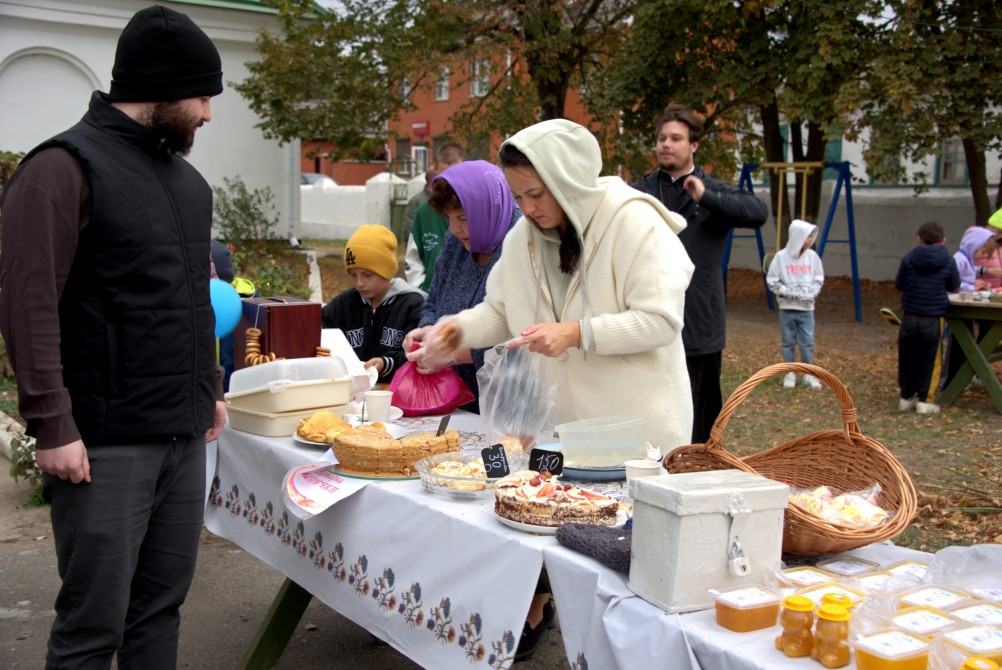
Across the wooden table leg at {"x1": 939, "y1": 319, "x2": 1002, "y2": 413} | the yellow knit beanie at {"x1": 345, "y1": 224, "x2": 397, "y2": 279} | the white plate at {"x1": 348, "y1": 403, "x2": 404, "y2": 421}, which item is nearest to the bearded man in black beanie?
the white plate at {"x1": 348, "y1": 403, "x2": 404, "y2": 421}

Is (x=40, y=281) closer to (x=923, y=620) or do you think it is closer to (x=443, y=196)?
(x=443, y=196)

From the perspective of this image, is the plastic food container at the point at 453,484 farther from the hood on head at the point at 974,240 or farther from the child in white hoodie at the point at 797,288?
the hood on head at the point at 974,240

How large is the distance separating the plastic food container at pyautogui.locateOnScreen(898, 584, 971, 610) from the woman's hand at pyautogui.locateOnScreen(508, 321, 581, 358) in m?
0.99

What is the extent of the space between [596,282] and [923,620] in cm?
124

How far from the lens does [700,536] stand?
5.01 feet

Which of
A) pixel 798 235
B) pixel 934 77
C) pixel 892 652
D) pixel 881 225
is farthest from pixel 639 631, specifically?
pixel 881 225

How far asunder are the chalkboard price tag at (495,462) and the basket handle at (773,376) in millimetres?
481

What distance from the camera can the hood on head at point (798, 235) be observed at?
8375mm

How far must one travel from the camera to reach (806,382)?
28.4 feet

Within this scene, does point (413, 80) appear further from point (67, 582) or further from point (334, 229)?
point (334, 229)

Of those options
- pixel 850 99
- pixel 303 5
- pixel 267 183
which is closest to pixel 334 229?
pixel 267 183

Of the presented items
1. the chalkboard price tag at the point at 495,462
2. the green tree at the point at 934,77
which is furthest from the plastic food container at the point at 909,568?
the green tree at the point at 934,77

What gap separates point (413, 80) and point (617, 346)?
12.2m

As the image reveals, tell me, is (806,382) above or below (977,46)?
below
